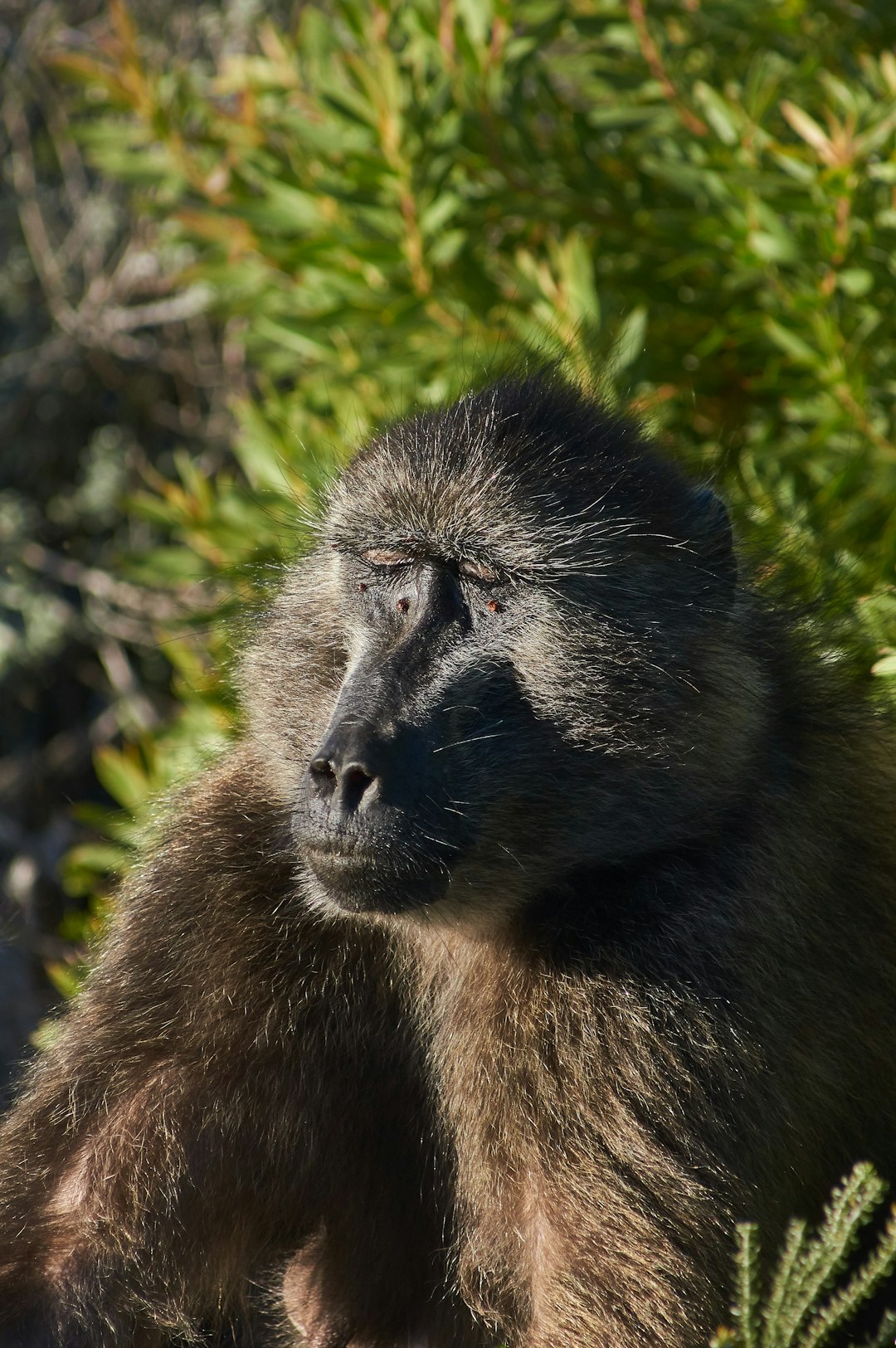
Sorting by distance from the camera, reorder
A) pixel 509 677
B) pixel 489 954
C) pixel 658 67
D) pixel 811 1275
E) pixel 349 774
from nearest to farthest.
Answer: pixel 811 1275, pixel 349 774, pixel 509 677, pixel 489 954, pixel 658 67

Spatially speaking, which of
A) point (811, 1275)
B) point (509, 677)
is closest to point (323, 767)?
point (509, 677)

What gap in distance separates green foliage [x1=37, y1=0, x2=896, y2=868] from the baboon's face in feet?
2.00

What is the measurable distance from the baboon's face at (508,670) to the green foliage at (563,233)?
610 mm

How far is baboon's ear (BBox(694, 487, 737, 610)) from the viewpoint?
239cm

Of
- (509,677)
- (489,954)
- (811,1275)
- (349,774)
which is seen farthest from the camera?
(489,954)

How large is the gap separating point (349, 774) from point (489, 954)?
484 mm

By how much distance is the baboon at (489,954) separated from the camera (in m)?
2.12

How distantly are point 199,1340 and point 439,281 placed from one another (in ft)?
8.27

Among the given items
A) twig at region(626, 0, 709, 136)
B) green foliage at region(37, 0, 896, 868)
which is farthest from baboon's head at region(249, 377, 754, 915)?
twig at region(626, 0, 709, 136)

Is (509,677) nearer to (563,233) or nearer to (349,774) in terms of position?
(349,774)

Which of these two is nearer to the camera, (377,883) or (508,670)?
(377,883)

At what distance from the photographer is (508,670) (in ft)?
7.38

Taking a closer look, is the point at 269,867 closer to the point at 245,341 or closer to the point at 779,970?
the point at 779,970

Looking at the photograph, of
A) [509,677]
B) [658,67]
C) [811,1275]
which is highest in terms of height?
[658,67]
